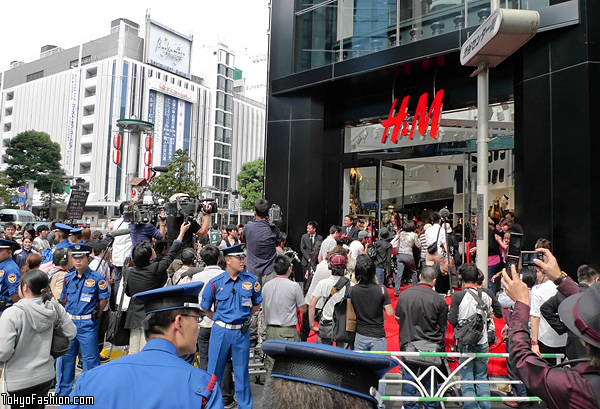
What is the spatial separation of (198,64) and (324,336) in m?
68.8

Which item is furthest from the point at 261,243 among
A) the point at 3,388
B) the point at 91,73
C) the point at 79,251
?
the point at 91,73

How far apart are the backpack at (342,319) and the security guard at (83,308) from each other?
2.71 metres

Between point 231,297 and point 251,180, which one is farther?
point 251,180

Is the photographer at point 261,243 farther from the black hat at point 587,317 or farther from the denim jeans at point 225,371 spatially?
the black hat at point 587,317

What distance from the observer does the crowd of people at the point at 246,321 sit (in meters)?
1.78

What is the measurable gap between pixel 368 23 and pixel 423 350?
10.0 m

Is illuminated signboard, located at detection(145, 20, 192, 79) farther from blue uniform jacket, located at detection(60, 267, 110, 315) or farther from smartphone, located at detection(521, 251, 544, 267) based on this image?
smartphone, located at detection(521, 251, 544, 267)

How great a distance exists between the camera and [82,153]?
2152 inches

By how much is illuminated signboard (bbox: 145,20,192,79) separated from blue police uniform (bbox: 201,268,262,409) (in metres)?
59.1

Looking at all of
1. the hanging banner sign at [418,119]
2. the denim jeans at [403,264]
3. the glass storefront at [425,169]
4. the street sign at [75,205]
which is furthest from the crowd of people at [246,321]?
the street sign at [75,205]

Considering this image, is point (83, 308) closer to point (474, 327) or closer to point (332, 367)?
point (474, 327)

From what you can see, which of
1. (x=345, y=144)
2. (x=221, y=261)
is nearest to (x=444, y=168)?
(x=345, y=144)

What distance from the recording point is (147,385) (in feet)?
5.80

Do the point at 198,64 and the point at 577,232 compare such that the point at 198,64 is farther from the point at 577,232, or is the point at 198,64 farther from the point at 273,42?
the point at 577,232
